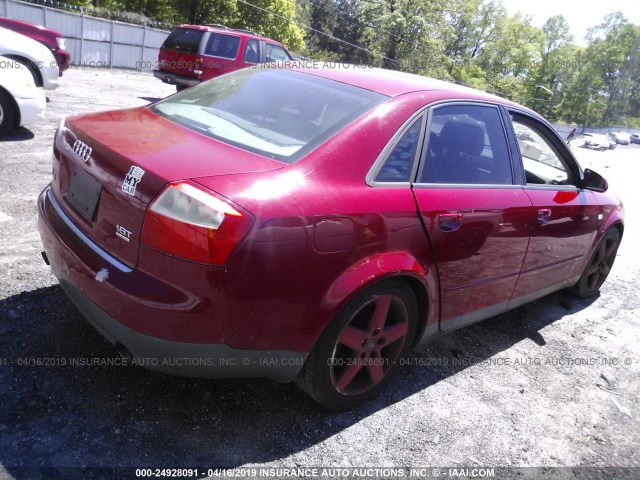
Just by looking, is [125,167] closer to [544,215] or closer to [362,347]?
[362,347]

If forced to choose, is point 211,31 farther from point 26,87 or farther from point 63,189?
point 63,189

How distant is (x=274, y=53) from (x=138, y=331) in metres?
12.6

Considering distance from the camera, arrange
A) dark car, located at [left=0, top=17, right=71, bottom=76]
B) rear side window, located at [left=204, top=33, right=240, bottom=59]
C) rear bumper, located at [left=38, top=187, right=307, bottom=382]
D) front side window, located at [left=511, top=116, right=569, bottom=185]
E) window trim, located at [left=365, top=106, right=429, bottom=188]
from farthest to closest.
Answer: rear side window, located at [left=204, top=33, right=240, bottom=59]
dark car, located at [left=0, top=17, right=71, bottom=76]
front side window, located at [left=511, top=116, right=569, bottom=185]
window trim, located at [left=365, top=106, right=429, bottom=188]
rear bumper, located at [left=38, top=187, right=307, bottom=382]

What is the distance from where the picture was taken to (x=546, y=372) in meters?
3.63

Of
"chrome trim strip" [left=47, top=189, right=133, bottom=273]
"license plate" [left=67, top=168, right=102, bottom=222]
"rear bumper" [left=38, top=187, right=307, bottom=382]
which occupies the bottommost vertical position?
"rear bumper" [left=38, top=187, right=307, bottom=382]

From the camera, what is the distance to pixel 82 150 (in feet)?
8.35

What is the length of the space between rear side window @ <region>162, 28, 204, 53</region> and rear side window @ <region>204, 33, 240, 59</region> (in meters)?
0.26

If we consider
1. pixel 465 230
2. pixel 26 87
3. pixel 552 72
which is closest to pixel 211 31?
pixel 26 87

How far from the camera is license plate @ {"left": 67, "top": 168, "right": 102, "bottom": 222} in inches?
94.8

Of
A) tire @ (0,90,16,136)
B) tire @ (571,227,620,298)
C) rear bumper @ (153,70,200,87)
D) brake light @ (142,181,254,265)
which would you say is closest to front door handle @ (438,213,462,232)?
brake light @ (142,181,254,265)

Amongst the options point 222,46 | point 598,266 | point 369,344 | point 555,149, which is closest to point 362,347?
point 369,344

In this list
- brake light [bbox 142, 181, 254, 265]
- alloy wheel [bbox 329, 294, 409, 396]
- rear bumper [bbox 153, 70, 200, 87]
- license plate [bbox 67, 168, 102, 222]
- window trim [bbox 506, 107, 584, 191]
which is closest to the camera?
brake light [bbox 142, 181, 254, 265]

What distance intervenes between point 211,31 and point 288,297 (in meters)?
11.9

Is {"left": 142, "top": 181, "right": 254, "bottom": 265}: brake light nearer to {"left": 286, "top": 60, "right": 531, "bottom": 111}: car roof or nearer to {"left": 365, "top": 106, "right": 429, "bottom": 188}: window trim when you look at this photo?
{"left": 365, "top": 106, "right": 429, "bottom": 188}: window trim
